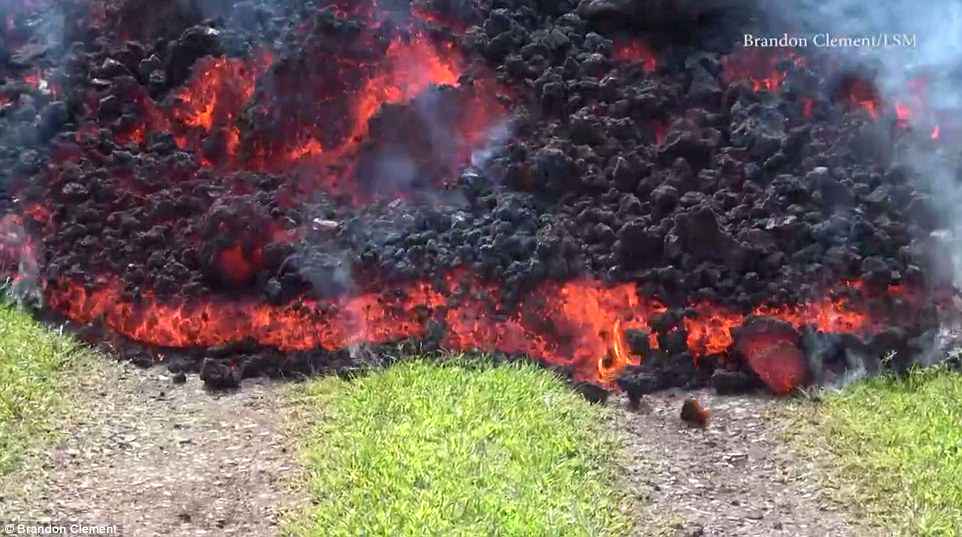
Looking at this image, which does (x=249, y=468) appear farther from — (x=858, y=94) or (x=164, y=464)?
(x=858, y=94)

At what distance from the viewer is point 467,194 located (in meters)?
5.86

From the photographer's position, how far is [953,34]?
21.2 feet

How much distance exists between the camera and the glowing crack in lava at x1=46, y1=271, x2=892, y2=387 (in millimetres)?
5188

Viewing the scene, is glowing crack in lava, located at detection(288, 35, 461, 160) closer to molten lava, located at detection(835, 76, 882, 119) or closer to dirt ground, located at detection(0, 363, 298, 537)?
dirt ground, located at detection(0, 363, 298, 537)

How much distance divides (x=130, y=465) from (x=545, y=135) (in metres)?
2.70

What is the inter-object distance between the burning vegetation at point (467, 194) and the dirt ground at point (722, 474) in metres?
0.20

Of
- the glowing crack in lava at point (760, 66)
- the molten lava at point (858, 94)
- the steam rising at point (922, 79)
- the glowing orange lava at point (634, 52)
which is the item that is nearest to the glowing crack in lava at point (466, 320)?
the steam rising at point (922, 79)

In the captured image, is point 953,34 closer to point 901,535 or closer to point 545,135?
point 545,135

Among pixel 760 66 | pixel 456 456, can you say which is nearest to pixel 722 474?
pixel 456 456

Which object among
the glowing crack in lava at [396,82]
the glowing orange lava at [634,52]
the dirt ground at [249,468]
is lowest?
the dirt ground at [249,468]

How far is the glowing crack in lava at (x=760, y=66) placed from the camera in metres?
6.36

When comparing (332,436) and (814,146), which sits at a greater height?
(814,146)

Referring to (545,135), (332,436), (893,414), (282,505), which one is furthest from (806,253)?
(282,505)

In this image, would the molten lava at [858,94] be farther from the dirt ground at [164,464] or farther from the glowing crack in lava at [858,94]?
the dirt ground at [164,464]
